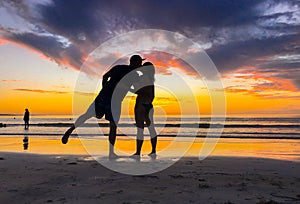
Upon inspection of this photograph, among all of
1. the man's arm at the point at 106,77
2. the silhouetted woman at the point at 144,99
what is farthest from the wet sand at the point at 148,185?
the man's arm at the point at 106,77

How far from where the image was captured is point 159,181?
4.62 metres

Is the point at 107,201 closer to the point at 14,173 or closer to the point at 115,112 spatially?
the point at 14,173

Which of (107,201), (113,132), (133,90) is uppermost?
(133,90)

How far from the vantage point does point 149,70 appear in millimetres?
7492

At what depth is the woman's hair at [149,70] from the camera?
24.4 ft

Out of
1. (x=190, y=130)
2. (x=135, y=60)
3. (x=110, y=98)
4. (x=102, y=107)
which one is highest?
(x=135, y=60)

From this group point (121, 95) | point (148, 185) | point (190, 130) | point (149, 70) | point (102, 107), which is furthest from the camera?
point (190, 130)

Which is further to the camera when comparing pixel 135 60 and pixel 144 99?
pixel 144 99

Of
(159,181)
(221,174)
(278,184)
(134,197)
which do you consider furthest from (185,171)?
(134,197)

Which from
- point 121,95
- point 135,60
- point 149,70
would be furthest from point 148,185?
point 149,70

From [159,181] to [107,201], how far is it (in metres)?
1.20

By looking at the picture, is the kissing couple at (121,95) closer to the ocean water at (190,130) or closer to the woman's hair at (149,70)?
the woman's hair at (149,70)

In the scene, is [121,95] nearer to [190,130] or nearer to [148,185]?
[148,185]

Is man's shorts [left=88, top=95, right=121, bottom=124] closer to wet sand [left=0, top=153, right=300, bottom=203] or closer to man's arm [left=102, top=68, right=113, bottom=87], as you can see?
man's arm [left=102, top=68, right=113, bottom=87]
